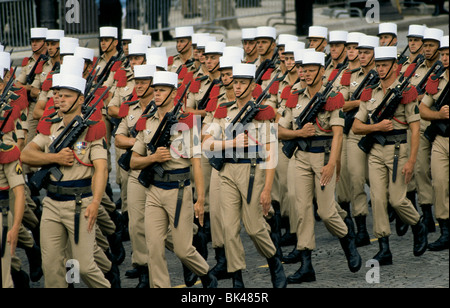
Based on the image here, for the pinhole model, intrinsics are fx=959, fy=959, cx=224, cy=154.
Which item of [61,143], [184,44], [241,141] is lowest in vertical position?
[241,141]

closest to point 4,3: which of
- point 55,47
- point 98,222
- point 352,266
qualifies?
point 55,47

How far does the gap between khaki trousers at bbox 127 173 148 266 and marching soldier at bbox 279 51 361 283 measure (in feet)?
4.88

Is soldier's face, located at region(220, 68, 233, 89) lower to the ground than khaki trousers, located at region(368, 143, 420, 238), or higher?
higher

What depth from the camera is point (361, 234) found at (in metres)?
11.0

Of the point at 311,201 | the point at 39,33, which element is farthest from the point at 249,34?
the point at 311,201

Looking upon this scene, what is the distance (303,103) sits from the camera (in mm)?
10023

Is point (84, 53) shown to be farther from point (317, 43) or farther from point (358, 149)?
point (358, 149)

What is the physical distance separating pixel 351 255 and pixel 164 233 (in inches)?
84.4

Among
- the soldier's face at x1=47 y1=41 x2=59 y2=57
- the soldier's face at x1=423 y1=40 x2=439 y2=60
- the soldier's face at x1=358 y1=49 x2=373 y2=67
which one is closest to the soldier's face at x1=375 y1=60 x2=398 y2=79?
the soldier's face at x1=358 y1=49 x2=373 y2=67

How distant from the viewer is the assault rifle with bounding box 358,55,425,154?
10156mm

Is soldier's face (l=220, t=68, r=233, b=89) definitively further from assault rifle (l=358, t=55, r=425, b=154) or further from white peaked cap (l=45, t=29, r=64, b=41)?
white peaked cap (l=45, t=29, r=64, b=41)

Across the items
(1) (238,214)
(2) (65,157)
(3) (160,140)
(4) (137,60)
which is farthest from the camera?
(4) (137,60)

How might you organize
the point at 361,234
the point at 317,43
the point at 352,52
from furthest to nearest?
the point at 317,43 < the point at 352,52 < the point at 361,234
